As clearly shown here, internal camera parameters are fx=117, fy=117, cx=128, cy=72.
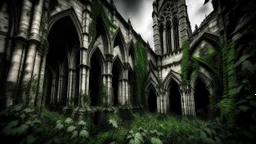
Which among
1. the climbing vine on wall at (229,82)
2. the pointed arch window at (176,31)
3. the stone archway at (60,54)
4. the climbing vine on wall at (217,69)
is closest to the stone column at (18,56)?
the stone archway at (60,54)

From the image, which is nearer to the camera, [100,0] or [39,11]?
[39,11]

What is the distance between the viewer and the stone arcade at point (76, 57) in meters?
4.18

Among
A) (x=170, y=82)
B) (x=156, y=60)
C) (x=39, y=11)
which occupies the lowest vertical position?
(x=170, y=82)

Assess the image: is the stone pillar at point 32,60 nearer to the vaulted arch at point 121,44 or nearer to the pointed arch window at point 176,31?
the vaulted arch at point 121,44

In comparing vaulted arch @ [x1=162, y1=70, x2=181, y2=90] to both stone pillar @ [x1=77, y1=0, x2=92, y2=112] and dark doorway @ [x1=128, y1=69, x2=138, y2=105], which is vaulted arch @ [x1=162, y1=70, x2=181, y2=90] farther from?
stone pillar @ [x1=77, y1=0, x2=92, y2=112]

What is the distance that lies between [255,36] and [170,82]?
1120 cm

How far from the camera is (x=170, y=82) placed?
1302 centimetres

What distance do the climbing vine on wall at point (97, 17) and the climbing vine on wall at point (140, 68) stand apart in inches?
168

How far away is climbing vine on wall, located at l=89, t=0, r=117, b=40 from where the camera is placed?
8373 mm

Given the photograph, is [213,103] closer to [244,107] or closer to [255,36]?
[255,36]

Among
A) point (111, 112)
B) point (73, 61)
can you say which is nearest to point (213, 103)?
point (111, 112)

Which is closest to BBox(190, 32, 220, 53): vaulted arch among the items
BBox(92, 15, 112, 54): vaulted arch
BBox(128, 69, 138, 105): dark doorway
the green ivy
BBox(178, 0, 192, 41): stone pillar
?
the green ivy

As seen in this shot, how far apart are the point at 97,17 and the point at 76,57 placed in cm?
360

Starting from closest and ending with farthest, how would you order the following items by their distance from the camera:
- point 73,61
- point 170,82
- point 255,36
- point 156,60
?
point 255,36 → point 73,61 → point 170,82 → point 156,60
